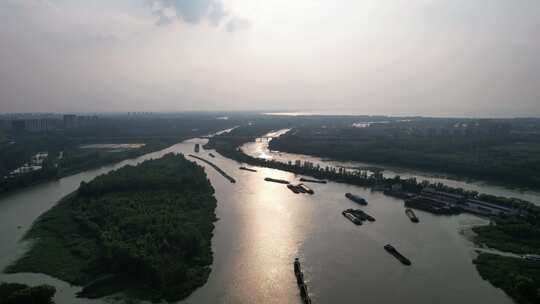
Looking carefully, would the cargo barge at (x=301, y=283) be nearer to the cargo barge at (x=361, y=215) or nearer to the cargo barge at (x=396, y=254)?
the cargo barge at (x=396, y=254)

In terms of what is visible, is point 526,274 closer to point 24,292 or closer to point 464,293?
point 464,293

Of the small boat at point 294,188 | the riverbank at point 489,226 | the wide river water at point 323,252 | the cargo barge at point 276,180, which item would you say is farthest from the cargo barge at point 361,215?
the cargo barge at point 276,180

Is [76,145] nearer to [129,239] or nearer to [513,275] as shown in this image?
[129,239]

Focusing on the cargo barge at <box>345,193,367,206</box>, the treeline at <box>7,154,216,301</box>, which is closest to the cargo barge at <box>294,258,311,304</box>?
the treeline at <box>7,154,216,301</box>

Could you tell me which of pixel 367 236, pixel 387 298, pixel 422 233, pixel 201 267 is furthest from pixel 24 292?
pixel 422 233

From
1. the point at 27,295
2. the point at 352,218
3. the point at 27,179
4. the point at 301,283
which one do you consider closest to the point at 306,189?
the point at 352,218

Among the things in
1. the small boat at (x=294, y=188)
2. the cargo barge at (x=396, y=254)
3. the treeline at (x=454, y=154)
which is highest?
the treeline at (x=454, y=154)
